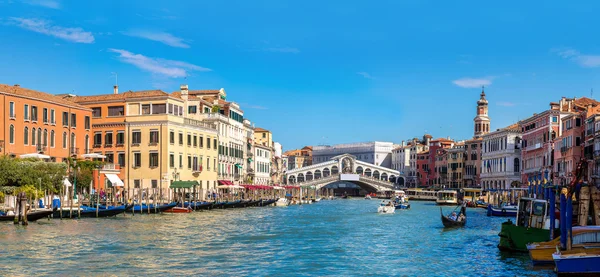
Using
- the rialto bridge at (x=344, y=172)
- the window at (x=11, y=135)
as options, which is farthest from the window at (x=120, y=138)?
the rialto bridge at (x=344, y=172)

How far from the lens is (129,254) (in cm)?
1766

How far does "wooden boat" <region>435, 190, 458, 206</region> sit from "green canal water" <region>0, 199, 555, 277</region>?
106 feet

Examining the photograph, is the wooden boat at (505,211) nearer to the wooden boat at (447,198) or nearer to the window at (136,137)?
the window at (136,137)

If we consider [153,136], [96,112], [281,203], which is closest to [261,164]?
[281,203]

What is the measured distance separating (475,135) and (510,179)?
1740 centimetres

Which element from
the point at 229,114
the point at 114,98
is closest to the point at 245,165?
the point at 229,114

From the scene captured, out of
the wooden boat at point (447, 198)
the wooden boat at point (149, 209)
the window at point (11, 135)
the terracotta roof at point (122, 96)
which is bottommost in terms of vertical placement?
the wooden boat at point (447, 198)

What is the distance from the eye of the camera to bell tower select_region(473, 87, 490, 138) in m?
79.2

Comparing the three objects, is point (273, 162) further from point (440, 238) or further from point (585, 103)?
point (440, 238)

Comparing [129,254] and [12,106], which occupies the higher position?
[12,106]

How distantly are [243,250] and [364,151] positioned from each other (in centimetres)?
9815

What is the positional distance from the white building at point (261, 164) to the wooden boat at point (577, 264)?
4815 cm

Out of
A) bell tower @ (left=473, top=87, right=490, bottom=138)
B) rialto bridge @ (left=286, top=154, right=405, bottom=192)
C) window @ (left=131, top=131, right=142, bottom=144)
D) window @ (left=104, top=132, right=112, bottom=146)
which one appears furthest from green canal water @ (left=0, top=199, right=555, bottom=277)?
rialto bridge @ (left=286, top=154, right=405, bottom=192)

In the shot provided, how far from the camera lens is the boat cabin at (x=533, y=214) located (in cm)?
1734
